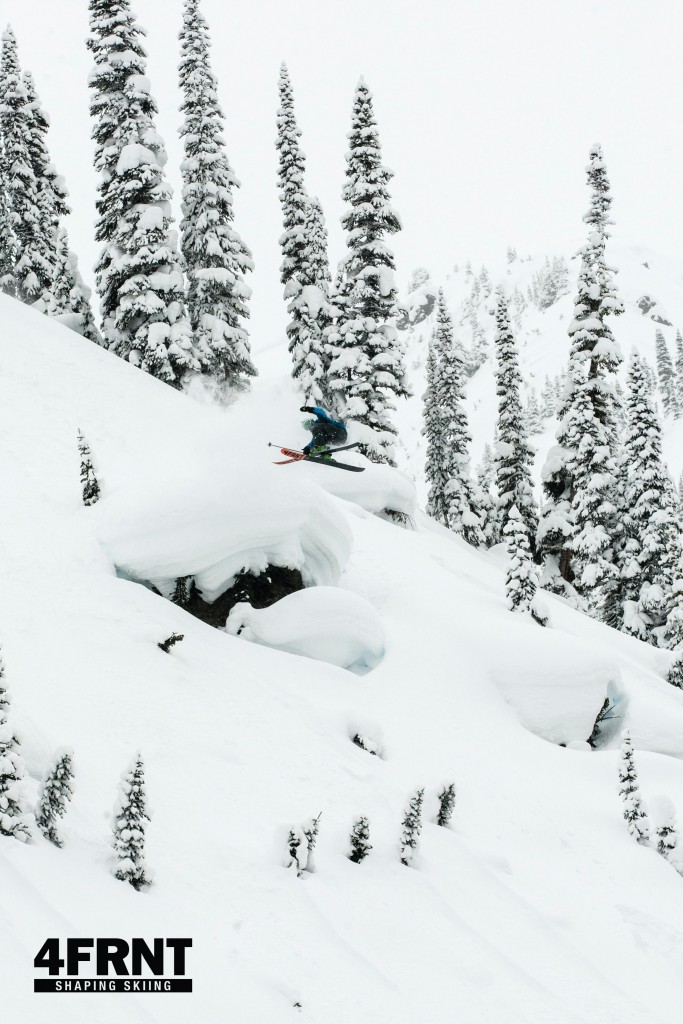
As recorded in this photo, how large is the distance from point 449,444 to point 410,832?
3099 cm

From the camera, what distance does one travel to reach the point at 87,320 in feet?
91.6

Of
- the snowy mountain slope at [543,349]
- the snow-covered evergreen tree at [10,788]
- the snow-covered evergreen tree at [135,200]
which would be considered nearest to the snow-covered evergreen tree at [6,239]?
the snow-covered evergreen tree at [135,200]

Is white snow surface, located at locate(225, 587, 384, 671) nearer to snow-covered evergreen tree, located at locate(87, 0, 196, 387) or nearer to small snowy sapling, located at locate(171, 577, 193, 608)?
small snowy sapling, located at locate(171, 577, 193, 608)

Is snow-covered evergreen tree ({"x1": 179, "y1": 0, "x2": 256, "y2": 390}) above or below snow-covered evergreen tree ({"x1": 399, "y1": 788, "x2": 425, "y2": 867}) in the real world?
above

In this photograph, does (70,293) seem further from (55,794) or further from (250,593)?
(55,794)

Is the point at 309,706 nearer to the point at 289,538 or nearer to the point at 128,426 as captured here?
the point at 289,538

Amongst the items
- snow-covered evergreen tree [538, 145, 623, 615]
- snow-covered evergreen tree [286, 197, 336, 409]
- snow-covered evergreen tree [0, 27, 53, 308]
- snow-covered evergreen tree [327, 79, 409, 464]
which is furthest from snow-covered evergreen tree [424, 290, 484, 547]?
snow-covered evergreen tree [0, 27, 53, 308]

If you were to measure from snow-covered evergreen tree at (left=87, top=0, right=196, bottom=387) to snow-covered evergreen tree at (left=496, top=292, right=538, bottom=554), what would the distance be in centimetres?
1556

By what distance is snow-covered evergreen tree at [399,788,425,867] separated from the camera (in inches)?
239

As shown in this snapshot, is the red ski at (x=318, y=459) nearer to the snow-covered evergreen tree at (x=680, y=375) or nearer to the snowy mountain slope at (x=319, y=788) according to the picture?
the snowy mountain slope at (x=319, y=788)

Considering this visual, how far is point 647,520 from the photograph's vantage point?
2702 cm

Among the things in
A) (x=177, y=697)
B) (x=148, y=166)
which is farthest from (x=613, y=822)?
(x=148, y=166)

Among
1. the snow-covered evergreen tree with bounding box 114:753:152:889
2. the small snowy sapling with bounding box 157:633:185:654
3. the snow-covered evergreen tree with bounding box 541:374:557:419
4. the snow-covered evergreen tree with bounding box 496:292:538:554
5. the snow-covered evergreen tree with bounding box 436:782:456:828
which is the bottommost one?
the snow-covered evergreen tree with bounding box 436:782:456:828

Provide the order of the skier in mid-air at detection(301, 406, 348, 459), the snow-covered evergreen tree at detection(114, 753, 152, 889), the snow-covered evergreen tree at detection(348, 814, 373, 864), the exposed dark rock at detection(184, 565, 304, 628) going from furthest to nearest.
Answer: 1. the skier in mid-air at detection(301, 406, 348, 459)
2. the exposed dark rock at detection(184, 565, 304, 628)
3. the snow-covered evergreen tree at detection(348, 814, 373, 864)
4. the snow-covered evergreen tree at detection(114, 753, 152, 889)
